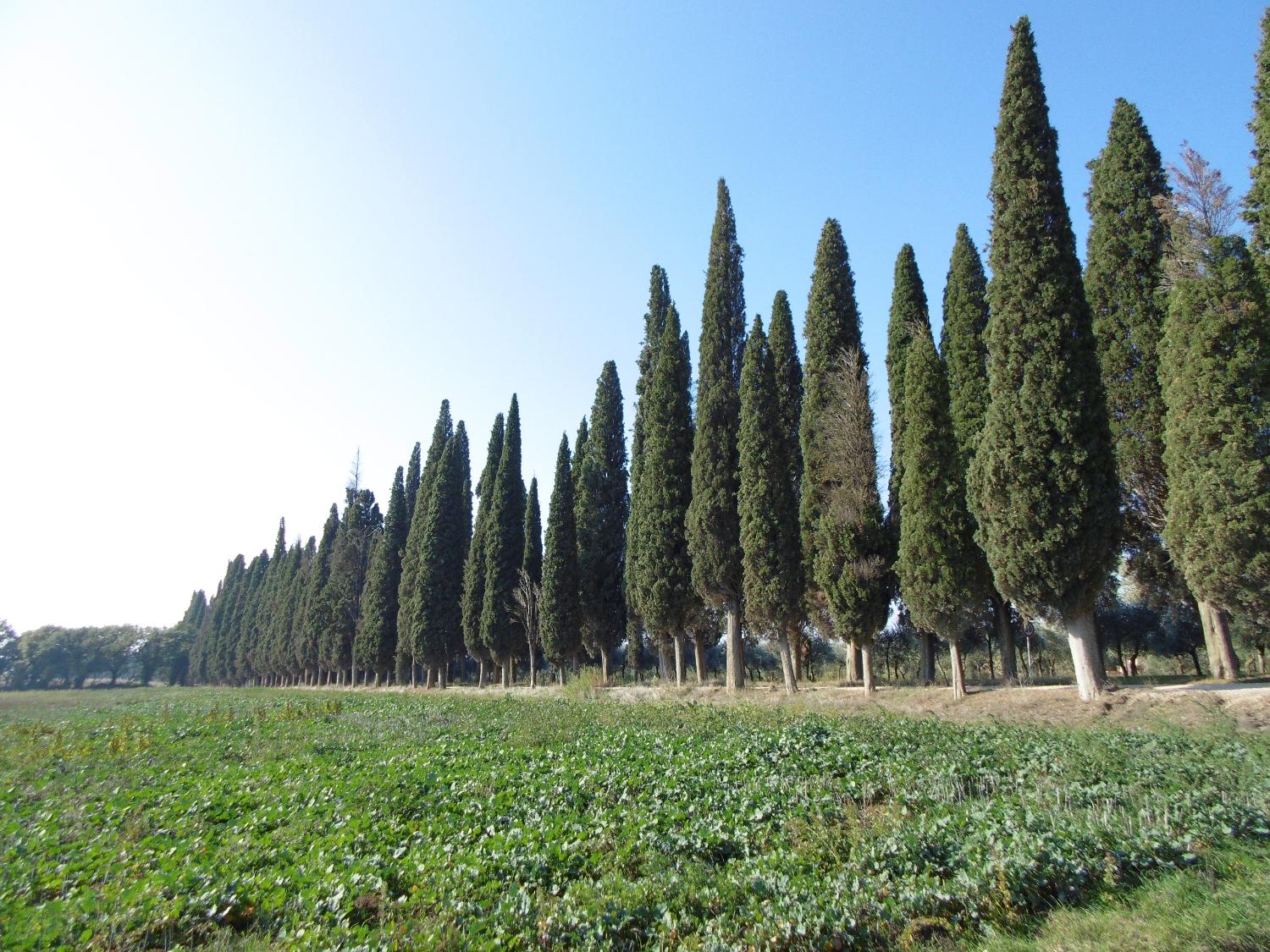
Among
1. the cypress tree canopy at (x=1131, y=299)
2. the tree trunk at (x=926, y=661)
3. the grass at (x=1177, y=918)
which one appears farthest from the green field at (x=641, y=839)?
the tree trunk at (x=926, y=661)

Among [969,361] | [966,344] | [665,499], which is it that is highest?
[966,344]

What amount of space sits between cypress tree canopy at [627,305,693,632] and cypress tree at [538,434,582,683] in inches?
281

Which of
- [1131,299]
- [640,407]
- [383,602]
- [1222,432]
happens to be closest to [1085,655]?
[1222,432]

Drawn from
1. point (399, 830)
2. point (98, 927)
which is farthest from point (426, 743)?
point (98, 927)

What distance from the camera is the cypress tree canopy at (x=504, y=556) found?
40094mm

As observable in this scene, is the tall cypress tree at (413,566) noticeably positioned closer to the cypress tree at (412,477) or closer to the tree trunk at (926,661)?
the cypress tree at (412,477)

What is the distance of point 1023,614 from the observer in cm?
1645

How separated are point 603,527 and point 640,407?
23.1 feet

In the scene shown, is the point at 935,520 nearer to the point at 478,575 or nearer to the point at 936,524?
the point at 936,524

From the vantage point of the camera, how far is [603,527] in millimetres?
37125

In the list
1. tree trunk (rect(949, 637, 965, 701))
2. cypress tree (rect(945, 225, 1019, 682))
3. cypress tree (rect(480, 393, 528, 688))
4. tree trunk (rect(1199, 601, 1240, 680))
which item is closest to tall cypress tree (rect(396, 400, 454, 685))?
cypress tree (rect(480, 393, 528, 688))

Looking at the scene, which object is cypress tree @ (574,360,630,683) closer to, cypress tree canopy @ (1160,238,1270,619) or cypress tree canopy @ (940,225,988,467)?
cypress tree canopy @ (940,225,988,467)

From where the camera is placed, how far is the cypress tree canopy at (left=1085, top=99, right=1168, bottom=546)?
19828 millimetres

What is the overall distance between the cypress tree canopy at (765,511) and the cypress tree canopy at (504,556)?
776 inches
